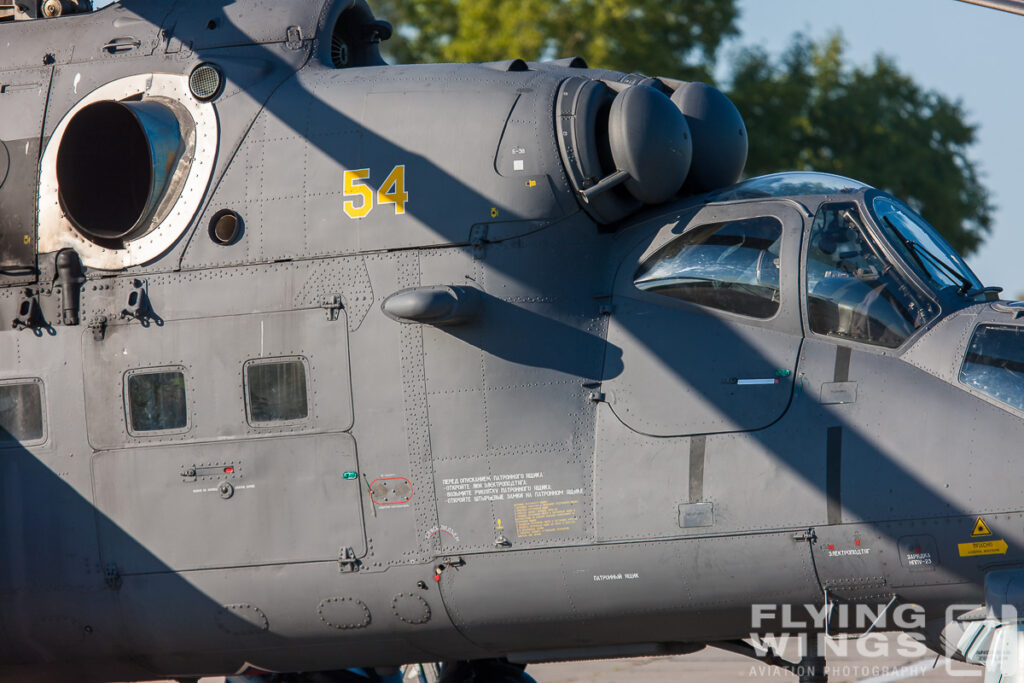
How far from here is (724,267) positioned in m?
6.97

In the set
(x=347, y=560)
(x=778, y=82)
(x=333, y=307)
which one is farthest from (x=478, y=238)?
(x=778, y=82)

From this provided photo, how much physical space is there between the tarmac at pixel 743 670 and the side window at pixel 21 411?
6.33 m

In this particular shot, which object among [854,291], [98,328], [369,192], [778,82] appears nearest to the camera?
[854,291]

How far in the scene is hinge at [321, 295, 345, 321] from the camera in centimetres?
731

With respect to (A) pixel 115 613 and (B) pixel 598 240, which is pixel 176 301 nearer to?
(A) pixel 115 613

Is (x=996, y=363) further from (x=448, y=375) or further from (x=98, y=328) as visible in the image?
(x=98, y=328)

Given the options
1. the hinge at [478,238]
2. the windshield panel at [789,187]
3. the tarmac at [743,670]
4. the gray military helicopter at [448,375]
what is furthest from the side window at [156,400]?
the tarmac at [743,670]

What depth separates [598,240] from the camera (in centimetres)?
731

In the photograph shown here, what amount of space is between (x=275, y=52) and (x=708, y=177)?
2.91m

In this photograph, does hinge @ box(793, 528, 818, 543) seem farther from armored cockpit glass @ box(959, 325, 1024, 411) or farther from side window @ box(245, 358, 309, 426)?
side window @ box(245, 358, 309, 426)

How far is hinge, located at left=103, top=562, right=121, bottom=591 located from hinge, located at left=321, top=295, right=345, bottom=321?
2.04 metres

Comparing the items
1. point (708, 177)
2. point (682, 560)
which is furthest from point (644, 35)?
point (682, 560)

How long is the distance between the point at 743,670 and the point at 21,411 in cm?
830

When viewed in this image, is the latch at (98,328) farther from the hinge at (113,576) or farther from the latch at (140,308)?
the hinge at (113,576)
